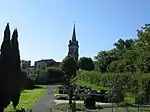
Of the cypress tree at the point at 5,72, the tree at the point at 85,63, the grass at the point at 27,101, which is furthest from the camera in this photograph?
the tree at the point at 85,63

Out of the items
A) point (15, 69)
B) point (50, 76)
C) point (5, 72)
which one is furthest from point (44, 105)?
point (50, 76)

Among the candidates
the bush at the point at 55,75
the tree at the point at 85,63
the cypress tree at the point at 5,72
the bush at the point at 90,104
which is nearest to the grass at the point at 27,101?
the cypress tree at the point at 5,72

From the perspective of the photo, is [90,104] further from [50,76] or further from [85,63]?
[85,63]

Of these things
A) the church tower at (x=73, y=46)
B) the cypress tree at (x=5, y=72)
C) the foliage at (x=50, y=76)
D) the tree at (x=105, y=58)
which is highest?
the church tower at (x=73, y=46)

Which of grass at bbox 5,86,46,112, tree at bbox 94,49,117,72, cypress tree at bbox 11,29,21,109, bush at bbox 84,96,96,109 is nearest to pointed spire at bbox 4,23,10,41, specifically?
cypress tree at bbox 11,29,21,109

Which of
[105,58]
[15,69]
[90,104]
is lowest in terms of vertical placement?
[90,104]

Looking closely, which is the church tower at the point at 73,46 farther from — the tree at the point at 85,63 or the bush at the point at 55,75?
the bush at the point at 55,75

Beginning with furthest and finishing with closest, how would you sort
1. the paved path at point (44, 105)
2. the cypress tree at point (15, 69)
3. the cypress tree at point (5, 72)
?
the paved path at point (44, 105) < the cypress tree at point (15, 69) < the cypress tree at point (5, 72)

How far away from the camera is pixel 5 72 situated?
37.0 metres

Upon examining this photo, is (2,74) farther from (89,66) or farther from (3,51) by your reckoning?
(89,66)

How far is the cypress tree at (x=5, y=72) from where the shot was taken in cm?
3597

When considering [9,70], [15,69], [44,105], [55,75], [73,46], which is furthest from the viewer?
[73,46]

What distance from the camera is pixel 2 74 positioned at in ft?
120

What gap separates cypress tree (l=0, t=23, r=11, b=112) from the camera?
35969 mm
